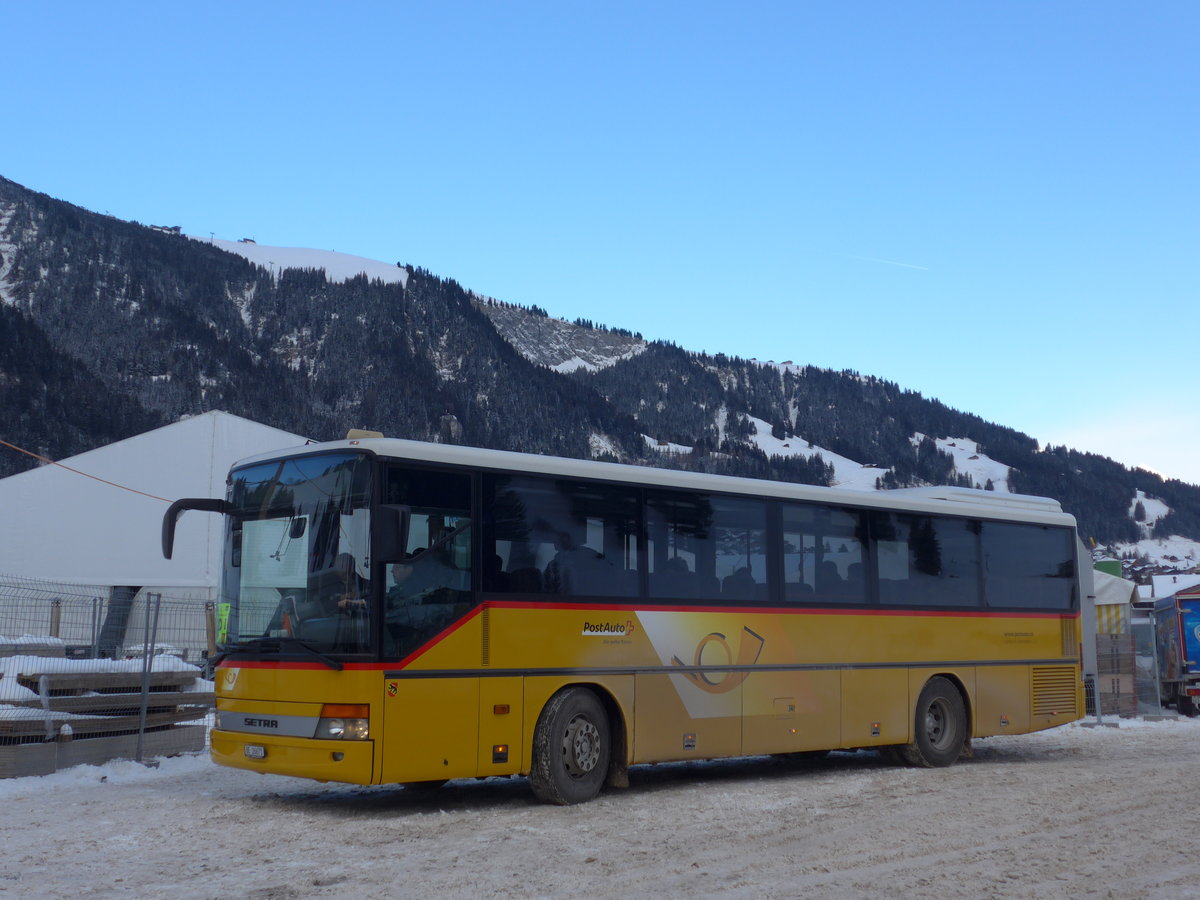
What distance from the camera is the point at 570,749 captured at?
1045 cm

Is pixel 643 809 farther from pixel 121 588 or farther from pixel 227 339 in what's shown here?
pixel 227 339

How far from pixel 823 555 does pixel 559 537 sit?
3567 mm

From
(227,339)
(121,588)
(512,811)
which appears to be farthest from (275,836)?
(227,339)

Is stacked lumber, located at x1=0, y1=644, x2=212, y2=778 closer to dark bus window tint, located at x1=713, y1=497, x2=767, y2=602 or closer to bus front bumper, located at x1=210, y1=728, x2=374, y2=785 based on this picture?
bus front bumper, located at x1=210, y1=728, x2=374, y2=785

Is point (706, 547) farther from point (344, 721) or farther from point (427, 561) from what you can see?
point (344, 721)

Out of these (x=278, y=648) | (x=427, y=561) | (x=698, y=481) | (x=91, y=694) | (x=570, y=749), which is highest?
(x=698, y=481)

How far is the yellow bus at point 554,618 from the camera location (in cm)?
946

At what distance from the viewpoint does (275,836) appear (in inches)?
339

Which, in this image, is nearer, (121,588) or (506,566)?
(506,566)

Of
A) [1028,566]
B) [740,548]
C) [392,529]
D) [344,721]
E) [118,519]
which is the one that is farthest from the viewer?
[118,519]

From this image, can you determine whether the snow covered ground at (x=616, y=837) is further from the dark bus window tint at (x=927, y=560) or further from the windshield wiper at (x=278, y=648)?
the dark bus window tint at (x=927, y=560)

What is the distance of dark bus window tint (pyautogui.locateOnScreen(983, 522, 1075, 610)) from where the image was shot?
49.1 feet

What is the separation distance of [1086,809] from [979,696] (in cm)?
455

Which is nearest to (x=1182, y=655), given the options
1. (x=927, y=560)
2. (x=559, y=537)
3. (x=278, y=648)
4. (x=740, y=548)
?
(x=927, y=560)
